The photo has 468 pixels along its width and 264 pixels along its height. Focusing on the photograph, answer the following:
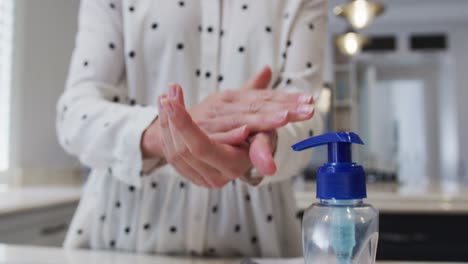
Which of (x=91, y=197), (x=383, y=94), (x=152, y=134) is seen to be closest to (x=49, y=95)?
(x=91, y=197)

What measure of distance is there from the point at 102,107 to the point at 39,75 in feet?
6.81

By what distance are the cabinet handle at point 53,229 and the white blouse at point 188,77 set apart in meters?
1.11

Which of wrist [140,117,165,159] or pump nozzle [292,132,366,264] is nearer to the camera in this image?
pump nozzle [292,132,366,264]

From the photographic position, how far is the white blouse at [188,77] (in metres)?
0.63

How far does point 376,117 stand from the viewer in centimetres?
436

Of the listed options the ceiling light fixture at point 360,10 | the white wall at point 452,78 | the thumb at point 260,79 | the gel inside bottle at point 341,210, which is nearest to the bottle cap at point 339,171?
the gel inside bottle at point 341,210

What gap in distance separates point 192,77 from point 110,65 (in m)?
0.12

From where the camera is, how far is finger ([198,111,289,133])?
40 cm

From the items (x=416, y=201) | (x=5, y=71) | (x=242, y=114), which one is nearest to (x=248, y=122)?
(x=242, y=114)

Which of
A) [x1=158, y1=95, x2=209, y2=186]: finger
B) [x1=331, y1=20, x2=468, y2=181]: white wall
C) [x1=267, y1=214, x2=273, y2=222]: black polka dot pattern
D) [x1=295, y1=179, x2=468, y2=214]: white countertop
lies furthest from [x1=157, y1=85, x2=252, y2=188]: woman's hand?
[x1=331, y1=20, x2=468, y2=181]: white wall

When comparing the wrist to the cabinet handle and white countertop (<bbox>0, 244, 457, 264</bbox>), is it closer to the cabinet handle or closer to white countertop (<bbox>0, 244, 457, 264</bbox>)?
white countertop (<bbox>0, 244, 457, 264</bbox>)

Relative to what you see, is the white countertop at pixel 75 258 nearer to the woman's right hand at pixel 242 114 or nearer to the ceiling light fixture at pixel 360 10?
the woman's right hand at pixel 242 114

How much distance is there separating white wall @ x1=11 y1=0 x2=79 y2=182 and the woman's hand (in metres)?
2.05

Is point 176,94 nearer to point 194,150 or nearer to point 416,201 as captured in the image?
point 194,150
